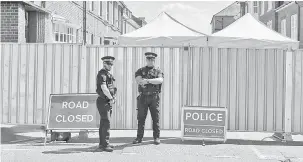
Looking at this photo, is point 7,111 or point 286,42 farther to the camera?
point 286,42

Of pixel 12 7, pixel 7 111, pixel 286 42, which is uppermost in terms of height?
pixel 12 7

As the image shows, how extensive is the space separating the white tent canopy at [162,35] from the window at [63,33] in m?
6.24

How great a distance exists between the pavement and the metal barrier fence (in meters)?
0.43

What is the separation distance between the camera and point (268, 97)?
961 cm

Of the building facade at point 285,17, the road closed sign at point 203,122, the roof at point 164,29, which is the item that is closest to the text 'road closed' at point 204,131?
the road closed sign at point 203,122

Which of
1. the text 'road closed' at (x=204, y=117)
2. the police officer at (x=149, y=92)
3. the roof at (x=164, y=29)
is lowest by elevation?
the text 'road closed' at (x=204, y=117)

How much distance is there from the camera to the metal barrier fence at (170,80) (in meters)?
9.59

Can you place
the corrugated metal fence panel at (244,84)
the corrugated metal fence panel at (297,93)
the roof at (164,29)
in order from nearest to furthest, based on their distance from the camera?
the corrugated metal fence panel at (297,93)
the corrugated metal fence panel at (244,84)
the roof at (164,29)

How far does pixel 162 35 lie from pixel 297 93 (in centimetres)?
470

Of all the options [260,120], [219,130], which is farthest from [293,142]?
[219,130]

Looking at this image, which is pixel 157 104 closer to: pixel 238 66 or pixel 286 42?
pixel 238 66

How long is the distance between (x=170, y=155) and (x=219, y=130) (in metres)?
1.74

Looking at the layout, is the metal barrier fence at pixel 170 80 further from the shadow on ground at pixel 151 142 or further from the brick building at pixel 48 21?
the brick building at pixel 48 21

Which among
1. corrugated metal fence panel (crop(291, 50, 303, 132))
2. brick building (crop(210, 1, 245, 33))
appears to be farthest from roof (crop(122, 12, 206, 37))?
brick building (crop(210, 1, 245, 33))
